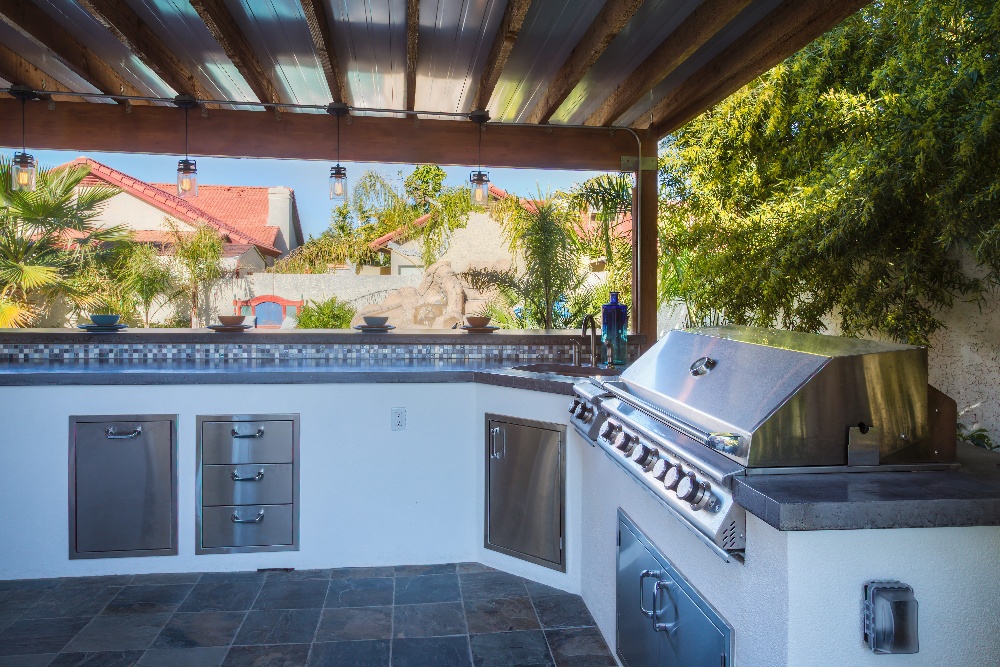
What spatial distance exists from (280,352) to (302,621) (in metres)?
1.68

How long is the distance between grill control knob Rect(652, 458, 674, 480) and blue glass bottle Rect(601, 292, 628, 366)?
1540 mm

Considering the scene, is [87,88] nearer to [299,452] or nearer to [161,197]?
[299,452]

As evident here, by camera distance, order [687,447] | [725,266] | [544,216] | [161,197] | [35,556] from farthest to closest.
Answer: [161,197]
[544,216]
[725,266]
[35,556]
[687,447]

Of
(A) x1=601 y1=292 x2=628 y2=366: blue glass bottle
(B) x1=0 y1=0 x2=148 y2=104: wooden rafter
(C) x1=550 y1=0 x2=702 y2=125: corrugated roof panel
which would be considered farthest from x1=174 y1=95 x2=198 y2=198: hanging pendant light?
(A) x1=601 y1=292 x2=628 y2=366: blue glass bottle

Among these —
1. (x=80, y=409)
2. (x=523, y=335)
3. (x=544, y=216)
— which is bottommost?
(x=80, y=409)

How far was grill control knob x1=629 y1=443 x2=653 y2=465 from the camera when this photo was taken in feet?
5.78

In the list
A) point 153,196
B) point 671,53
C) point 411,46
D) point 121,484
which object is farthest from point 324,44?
point 153,196

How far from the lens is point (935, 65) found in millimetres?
3699

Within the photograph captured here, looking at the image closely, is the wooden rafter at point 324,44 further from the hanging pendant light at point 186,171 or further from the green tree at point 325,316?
the green tree at point 325,316

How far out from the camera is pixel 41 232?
8547 mm

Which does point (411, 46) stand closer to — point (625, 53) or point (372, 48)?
point (372, 48)

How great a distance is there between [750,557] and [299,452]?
220 cm

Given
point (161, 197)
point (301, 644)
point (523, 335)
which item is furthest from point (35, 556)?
point (161, 197)

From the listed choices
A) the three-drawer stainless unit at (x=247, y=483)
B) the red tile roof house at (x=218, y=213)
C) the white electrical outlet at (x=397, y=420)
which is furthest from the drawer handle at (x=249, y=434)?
the red tile roof house at (x=218, y=213)
